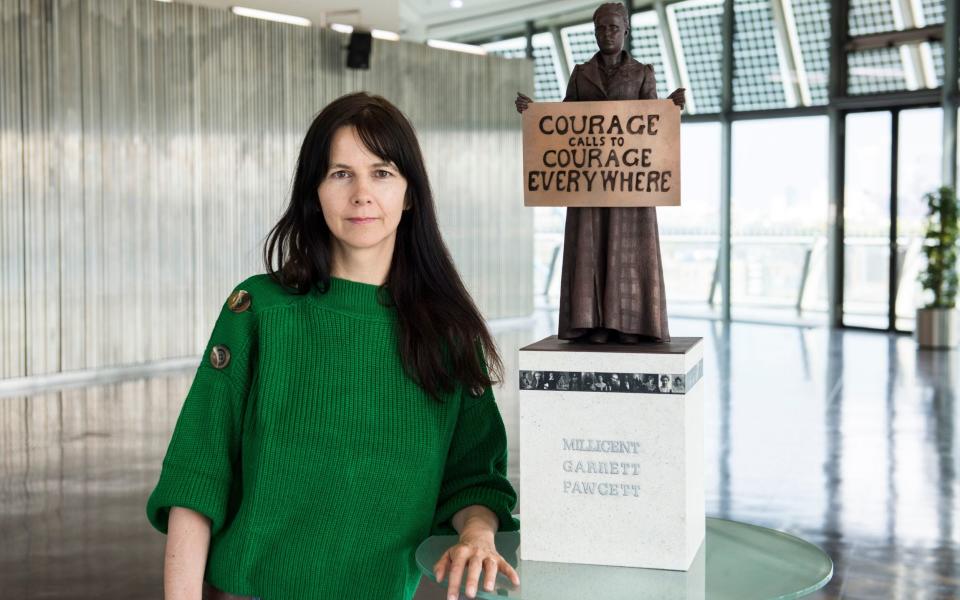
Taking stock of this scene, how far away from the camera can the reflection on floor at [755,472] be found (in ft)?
14.6

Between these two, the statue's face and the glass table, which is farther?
the statue's face

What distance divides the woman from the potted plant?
452 inches

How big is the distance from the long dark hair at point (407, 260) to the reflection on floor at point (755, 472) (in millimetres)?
2886

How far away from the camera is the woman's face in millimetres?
1593

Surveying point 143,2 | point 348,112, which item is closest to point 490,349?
point 348,112

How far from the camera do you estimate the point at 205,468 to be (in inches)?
61.2

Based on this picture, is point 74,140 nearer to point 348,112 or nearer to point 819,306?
point 348,112

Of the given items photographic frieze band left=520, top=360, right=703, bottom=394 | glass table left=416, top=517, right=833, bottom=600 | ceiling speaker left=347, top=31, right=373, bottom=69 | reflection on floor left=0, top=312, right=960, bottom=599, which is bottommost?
reflection on floor left=0, top=312, right=960, bottom=599

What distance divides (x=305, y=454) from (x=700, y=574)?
58 centimetres

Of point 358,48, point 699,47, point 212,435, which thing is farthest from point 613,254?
point 699,47

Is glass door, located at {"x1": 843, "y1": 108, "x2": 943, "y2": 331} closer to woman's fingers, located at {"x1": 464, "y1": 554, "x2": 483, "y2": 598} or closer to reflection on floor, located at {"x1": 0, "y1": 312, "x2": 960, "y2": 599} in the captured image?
reflection on floor, located at {"x1": 0, "y1": 312, "x2": 960, "y2": 599}

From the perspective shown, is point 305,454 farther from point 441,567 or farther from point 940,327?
point 940,327

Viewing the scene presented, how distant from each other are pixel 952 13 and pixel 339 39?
7.13m

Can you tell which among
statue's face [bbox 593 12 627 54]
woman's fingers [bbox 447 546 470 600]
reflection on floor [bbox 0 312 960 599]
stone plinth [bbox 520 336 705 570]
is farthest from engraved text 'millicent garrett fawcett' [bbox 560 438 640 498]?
reflection on floor [bbox 0 312 960 599]
